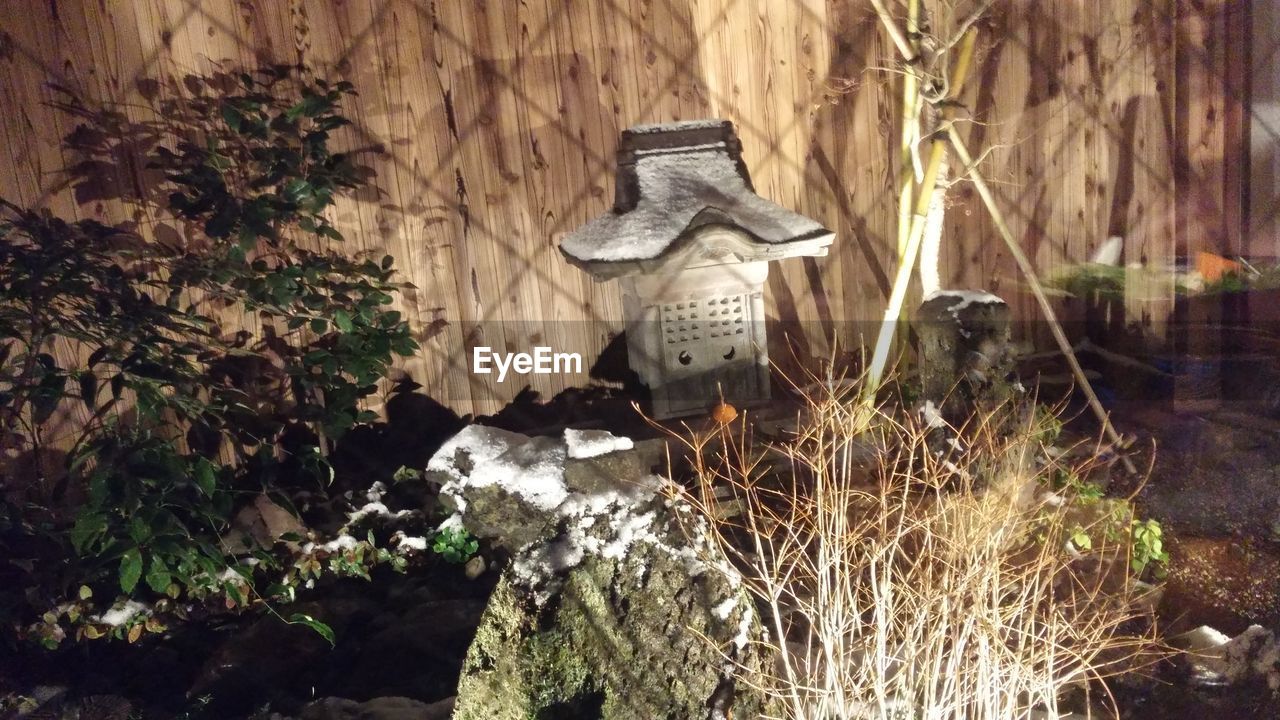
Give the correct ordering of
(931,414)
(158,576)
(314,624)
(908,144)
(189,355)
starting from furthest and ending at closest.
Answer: (908,144) < (189,355) < (931,414) < (314,624) < (158,576)

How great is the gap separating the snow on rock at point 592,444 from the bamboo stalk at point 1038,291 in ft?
5.67

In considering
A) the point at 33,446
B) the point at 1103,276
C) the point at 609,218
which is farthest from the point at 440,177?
the point at 1103,276

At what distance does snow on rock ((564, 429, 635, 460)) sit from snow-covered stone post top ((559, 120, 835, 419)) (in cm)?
57

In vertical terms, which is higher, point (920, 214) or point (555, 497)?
point (920, 214)

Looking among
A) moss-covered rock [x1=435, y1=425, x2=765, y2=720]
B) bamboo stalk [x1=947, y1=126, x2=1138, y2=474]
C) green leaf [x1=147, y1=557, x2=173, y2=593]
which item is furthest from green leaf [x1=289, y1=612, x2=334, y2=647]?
bamboo stalk [x1=947, y1=126, x2=1138, y2=474]

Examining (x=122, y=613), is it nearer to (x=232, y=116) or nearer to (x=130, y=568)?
(x=130, y=568)

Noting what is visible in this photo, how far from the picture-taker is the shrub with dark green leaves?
232cm

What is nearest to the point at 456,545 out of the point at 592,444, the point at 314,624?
the point at 314,624

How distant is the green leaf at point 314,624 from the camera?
2.45 metres

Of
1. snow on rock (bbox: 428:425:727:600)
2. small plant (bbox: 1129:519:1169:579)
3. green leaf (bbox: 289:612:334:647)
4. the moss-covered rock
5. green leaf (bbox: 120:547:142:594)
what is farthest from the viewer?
small plant (bbox: 1129:519:1169:579)

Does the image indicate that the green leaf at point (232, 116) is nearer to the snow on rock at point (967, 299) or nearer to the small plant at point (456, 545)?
the small plant at point (456, 545)

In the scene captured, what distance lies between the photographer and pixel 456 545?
9.87ft

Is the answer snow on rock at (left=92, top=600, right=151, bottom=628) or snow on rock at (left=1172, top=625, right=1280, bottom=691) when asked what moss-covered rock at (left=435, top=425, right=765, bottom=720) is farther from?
snow on rock at (left=92, top=600, right=151, bottom=628)

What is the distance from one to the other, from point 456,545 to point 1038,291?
2.65 m
